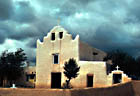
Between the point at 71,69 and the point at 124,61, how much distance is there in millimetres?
12834

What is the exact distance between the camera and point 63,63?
36781 mm

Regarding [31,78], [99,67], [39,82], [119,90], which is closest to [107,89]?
[119,90]

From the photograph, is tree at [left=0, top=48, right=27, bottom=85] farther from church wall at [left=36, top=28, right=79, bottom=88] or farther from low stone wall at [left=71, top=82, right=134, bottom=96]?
low stone wall at [left=71, top=82, right=134, bottom=96]

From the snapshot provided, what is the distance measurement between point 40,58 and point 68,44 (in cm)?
523

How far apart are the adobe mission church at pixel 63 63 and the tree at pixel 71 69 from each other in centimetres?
82

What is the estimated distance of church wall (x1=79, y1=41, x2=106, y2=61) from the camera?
3719 cm

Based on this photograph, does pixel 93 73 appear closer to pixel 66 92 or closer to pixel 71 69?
pixel 71 69

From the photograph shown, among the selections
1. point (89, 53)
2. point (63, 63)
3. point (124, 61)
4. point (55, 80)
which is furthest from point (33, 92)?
point (124, 61)

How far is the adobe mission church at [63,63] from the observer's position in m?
34.5

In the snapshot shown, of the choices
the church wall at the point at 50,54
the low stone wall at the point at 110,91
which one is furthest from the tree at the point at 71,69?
the low stone wall at the point at 110,91

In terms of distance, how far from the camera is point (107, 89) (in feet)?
74.9

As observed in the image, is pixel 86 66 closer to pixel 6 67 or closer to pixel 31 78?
pixel 31 78

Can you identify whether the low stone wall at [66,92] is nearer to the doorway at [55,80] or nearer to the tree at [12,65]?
the doorway at [55,80]

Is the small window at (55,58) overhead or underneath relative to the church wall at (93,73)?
overhead
